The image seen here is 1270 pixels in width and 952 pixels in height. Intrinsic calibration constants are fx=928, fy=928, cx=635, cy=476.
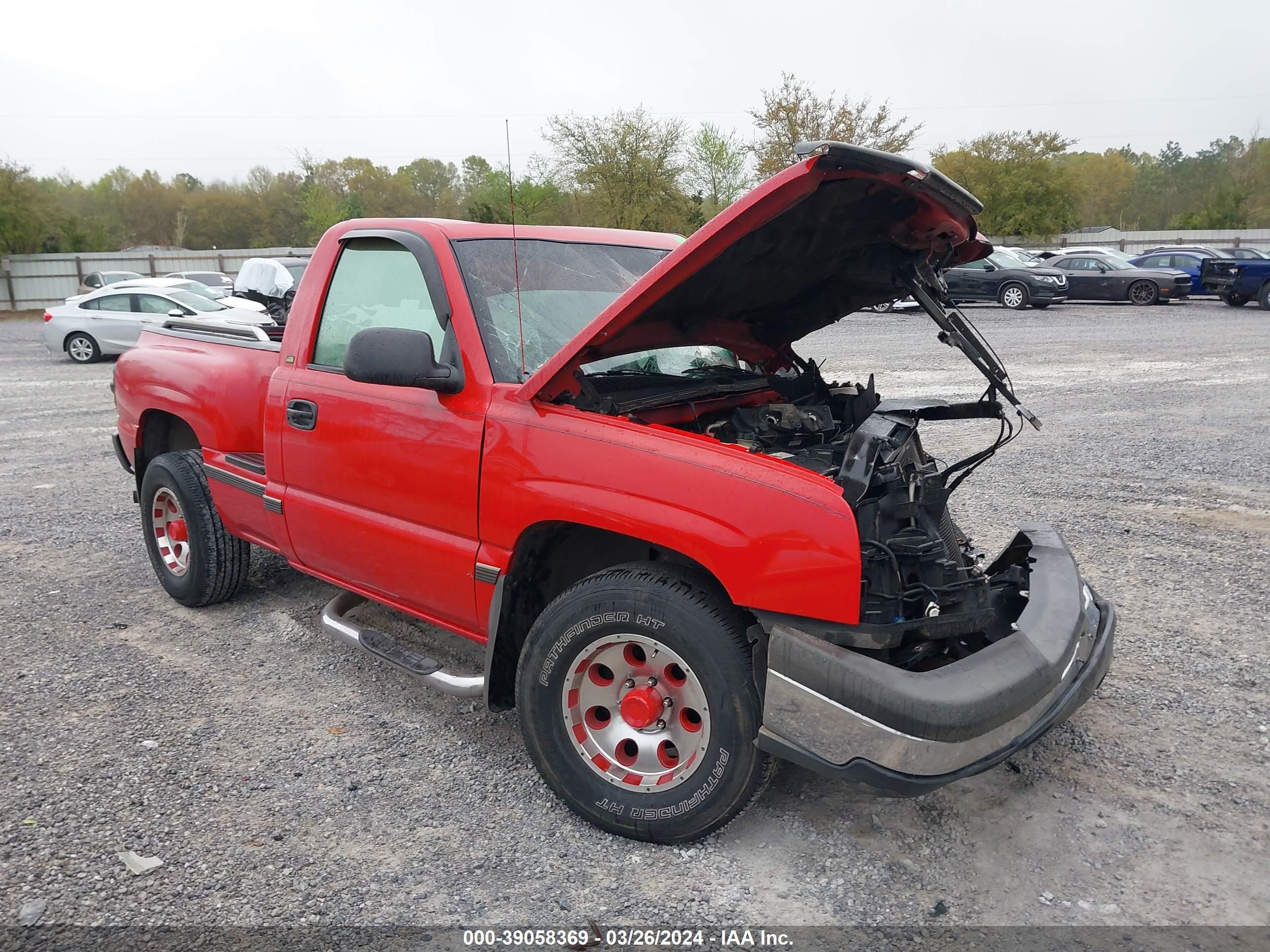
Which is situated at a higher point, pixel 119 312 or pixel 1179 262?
pixel 1179 262

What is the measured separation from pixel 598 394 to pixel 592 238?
46.9 inches

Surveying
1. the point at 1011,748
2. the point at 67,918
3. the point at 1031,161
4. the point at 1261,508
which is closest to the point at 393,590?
the point at 67,918

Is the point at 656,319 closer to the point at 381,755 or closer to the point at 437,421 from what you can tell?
the point at 437,421

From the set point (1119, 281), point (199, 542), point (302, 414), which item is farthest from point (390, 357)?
point (1119, 281)

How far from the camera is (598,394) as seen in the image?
3.20 m

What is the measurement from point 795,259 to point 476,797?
7.21ft

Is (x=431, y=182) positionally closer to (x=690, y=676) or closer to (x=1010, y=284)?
(x=1010, y=284)

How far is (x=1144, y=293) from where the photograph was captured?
23.8 meters

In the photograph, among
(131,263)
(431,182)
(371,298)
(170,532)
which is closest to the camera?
(371,298)

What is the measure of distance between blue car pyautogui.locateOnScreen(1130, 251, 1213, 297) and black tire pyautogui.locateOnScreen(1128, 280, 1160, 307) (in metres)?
1.60

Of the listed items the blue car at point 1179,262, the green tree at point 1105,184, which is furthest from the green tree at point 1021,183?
the green tree at point 1105,184

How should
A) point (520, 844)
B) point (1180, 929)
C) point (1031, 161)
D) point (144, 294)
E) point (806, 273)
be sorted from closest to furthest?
point (1180, 929) < point (520, 844) < point (806, 273) < point (144, 294) < point (1031, 161)

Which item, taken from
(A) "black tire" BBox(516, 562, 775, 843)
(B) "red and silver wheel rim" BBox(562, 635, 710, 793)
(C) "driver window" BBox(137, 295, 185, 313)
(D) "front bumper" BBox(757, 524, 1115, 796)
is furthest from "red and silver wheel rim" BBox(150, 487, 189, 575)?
(C) "driver window" BBox(137, 295, 185, 313)

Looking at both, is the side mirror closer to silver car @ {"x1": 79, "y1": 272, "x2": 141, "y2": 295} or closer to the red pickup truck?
the red pickup truck
